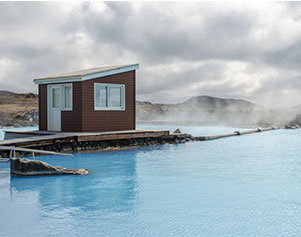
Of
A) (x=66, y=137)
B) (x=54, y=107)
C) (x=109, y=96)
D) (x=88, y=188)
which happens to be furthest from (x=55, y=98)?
(x=88, y=188)

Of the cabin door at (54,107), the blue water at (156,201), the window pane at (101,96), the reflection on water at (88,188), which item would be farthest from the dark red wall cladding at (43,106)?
the reflection on water at (88,188)

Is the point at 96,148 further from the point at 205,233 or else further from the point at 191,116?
the point at 191,116

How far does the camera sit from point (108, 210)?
5188 mm

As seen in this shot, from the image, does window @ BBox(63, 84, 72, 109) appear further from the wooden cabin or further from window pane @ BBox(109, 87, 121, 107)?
window pane @ BBox(109, 87, 121, 107)

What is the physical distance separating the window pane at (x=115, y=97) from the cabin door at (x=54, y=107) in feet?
6.60

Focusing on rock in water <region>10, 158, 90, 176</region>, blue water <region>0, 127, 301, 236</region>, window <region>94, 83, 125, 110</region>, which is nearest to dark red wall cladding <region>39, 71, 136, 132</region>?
window <region>94, 83, 125, 110</region>

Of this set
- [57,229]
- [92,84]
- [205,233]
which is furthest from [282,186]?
[92,84]

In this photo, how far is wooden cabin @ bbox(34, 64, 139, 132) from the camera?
12281 millimetres

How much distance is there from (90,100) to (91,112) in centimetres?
45

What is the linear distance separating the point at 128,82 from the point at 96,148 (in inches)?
126

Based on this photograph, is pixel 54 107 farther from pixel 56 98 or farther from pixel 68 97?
pixel 68 97

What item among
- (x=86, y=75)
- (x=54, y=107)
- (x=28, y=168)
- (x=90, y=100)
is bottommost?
(x=28, y=168)

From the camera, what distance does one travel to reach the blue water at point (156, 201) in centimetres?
452

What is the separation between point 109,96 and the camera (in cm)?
1303
